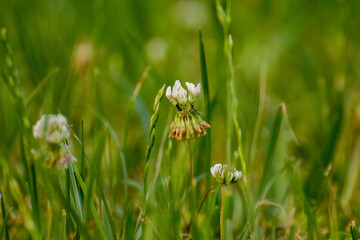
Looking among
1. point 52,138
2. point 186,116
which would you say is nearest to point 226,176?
point 186,116

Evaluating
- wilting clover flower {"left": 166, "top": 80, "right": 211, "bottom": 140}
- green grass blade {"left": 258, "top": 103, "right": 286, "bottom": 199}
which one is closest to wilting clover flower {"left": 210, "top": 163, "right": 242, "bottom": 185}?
wilting clover flower {"left": 166, "top": 80, "right": 211, "bottom": 140}

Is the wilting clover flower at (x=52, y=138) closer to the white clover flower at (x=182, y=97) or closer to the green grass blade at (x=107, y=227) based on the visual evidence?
the green grass blade at (x=107, y=227)

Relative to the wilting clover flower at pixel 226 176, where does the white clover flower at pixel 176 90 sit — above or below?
above

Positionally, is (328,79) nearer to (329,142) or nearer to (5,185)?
(329,142)

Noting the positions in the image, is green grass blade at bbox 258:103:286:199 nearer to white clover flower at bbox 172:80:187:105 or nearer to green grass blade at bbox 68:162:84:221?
white clover flower at bbox 172:80:187:105

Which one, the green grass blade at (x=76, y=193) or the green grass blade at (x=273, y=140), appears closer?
the green grass blade at (x=76, y=193)

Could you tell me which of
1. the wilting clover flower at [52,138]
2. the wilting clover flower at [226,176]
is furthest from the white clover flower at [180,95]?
→ the wilting clover flower at [52,138]
